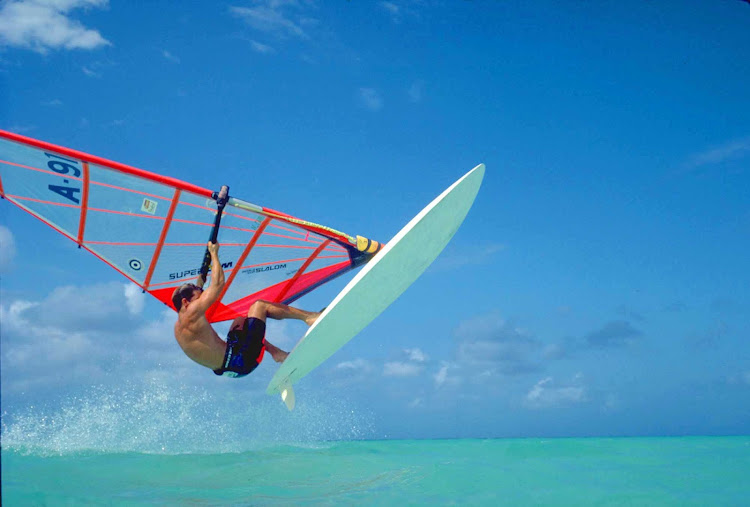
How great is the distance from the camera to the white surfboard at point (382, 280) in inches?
177

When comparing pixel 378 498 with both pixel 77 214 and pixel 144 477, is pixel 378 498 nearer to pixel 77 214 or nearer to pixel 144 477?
pixel 144 477

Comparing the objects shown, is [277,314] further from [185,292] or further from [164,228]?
[164,228]

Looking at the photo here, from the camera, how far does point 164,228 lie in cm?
529

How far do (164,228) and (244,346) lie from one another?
147cm

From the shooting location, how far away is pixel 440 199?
4520 millimetres

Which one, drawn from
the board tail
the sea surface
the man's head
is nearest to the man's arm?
the man's head

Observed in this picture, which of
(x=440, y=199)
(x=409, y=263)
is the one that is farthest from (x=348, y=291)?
(x=440, y=199)

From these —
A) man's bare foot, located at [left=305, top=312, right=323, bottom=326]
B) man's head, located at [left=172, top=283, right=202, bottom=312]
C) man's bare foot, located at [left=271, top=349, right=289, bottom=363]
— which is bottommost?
man's bare foot, located at [left=271, top=349, right=289, bottom=363]

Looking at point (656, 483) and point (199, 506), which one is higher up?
point (656, 483)

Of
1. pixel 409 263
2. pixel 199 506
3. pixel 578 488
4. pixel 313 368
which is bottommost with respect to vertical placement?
pixel 199 506

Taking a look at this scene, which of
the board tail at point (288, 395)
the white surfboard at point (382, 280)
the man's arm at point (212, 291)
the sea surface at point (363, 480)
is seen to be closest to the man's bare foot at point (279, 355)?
the white surfboard at point (382, 280)

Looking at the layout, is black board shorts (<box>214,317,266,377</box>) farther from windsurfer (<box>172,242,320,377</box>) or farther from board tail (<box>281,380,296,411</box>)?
board tail (<box>281,380,296,411</box>)

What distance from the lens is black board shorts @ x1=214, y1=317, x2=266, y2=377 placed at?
15.7ft

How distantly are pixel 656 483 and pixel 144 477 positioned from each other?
23.6 ft
